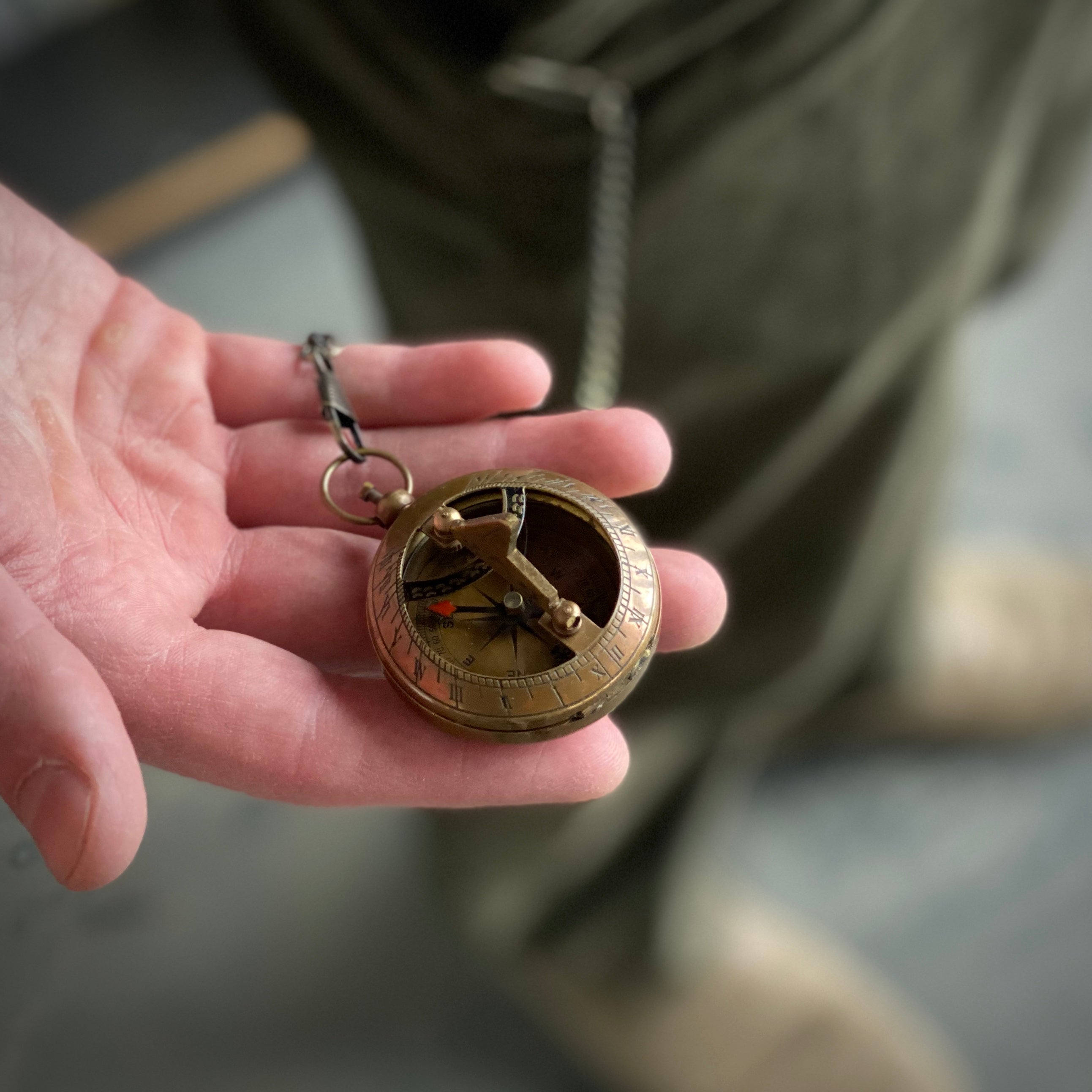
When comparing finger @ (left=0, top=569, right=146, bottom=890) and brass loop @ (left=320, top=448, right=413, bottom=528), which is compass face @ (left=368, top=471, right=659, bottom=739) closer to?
brass loop @ (left=320, top=448, right=413, bottom=528)

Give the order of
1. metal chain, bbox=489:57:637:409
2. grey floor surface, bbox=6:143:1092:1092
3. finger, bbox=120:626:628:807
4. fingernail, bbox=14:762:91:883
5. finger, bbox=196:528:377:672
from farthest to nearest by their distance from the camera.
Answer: grey floor surface, bbox=6:143:1092:1092 → metal chain, bbox=489:57:637:409 → finger, bbox=196:528:377:672 → finger, bbox=120:626:628:807 → fingernail, bbox=14:762:91:883

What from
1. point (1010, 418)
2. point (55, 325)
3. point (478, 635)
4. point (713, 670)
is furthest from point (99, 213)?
point (1010, 418)

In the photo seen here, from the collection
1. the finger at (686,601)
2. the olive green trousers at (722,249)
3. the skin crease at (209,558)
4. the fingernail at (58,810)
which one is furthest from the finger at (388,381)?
the fingernail at (58,810)

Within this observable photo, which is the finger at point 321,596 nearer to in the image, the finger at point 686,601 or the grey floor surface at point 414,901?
the finger at point 686,601

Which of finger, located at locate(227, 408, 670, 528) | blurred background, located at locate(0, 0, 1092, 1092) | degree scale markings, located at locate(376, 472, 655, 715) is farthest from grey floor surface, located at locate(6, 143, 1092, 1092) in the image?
degree scale markings, located at locate(376, 472, 655, 715)

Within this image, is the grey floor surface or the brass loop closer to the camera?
the brass loop
